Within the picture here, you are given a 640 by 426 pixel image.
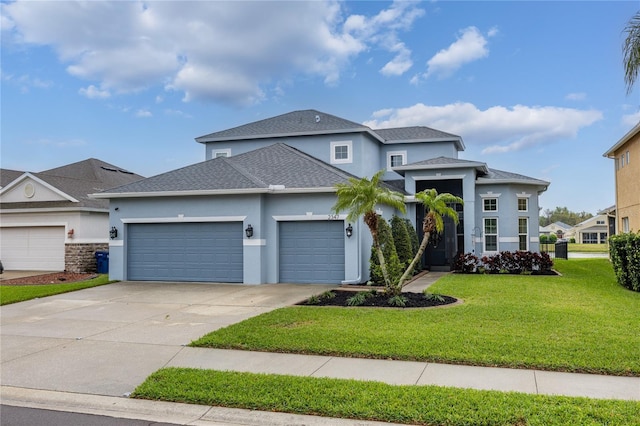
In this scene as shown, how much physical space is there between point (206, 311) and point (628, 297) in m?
10.4

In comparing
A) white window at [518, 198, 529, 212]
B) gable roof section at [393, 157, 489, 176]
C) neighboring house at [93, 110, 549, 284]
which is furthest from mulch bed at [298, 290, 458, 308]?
white window at [518, 198, 529, 212]

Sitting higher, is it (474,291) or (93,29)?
(93,29)

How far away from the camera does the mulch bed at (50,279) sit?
1694cm

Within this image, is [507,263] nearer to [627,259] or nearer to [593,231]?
[627,259]

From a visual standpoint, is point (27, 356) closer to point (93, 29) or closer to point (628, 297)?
point (93, 29)

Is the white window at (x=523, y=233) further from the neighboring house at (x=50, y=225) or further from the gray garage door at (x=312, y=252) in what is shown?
the neighboring house at (x=50, y=225)

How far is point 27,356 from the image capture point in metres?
7.26

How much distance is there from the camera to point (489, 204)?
70.0 feet

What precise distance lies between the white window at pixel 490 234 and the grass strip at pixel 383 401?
55.4ft

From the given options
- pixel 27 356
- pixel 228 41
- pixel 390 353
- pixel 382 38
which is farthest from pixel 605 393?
pixel 382 38

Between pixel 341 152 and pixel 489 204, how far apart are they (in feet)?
23.1

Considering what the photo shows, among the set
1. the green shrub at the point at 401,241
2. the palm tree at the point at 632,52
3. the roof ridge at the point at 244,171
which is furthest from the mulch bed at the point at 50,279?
the palm tree at the point at 632,52

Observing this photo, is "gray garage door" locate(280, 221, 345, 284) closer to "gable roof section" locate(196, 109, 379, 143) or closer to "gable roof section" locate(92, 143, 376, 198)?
"gable roof section" locate(92, 143, 376, 198)

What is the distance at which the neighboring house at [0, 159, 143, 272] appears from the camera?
20734 millimetres
